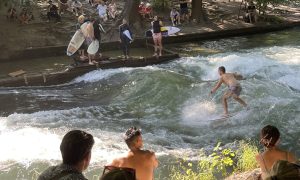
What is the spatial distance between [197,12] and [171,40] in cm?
434

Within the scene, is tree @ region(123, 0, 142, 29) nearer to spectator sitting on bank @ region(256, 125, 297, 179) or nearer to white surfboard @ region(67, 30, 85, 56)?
white surfboard @ region(67, 30, 85, 56)

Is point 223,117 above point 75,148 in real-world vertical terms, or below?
below

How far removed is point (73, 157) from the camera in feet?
10.7

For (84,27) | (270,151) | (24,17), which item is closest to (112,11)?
(24,17)

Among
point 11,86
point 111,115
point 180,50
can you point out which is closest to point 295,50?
point 180,50

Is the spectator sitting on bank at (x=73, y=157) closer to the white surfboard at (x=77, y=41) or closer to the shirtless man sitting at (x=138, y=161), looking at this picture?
the shirtless man sitting at (x=138, y=161)

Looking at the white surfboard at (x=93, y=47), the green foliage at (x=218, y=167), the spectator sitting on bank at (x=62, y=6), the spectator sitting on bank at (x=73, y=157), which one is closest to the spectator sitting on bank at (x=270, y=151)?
the green foliage at (x=218, y=167)

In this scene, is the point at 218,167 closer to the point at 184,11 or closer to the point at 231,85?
the point at 231,85

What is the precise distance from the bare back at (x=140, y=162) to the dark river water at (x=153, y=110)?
3.40m

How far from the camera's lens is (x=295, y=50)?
19.7m

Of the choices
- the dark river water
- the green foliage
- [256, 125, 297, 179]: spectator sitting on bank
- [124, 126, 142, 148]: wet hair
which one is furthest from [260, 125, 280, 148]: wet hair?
the dark river water

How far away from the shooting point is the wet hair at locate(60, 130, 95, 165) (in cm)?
327

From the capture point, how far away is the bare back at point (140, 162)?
5086 mm

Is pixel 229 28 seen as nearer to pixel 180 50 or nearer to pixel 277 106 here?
pixel 180 50
